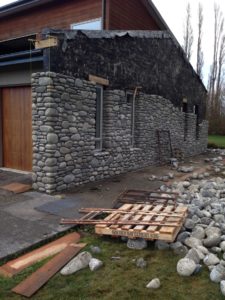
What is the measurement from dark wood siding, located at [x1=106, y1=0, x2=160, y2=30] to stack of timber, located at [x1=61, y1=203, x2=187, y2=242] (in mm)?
6475

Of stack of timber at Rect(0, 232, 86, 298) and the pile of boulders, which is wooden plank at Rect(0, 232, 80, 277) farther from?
the pile of boulders

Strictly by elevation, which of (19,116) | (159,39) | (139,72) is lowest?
(19,116)

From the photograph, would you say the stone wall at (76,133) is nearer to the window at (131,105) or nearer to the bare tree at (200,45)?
the window at (131,105)

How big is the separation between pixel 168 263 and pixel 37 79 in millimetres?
4548

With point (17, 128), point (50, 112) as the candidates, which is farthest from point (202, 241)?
point (17, 128)

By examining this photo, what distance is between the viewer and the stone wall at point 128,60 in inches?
255

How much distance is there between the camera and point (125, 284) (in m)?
3.01

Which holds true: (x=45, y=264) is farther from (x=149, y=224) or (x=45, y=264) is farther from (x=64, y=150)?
(x=64, y=150)

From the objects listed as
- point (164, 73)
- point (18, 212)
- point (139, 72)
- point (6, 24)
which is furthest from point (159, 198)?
point (6, 24)

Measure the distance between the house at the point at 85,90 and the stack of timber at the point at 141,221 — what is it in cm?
203

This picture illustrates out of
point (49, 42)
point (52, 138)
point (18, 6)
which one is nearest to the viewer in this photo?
point (49, 42)

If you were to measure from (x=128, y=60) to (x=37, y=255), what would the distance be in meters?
6.79

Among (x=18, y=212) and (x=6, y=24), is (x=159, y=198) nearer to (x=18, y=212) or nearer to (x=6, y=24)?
(x=18, y=212)

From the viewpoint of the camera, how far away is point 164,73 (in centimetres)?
1159
